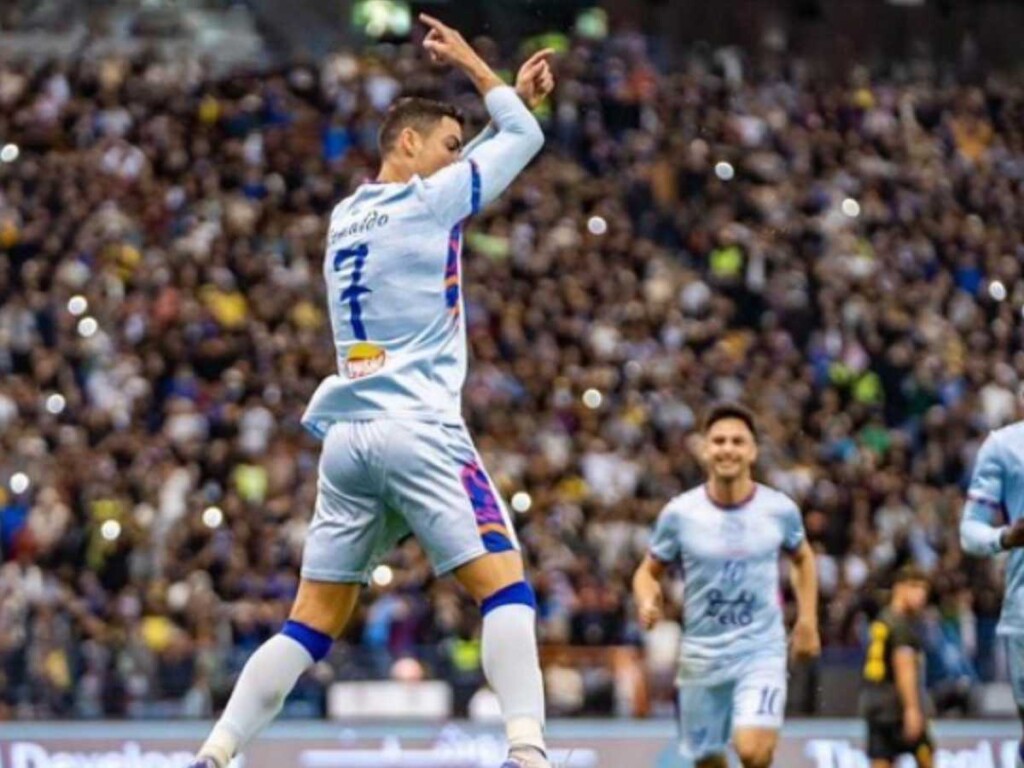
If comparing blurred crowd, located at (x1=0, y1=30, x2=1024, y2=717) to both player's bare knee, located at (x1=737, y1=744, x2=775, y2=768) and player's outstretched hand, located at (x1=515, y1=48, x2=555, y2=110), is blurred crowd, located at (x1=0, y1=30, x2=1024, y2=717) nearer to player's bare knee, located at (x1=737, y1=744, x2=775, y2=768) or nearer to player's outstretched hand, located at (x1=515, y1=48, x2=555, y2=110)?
player's bare knee, located at (x1=737, y1=744, x2=775, y2=768)

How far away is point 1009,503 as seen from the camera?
1253 cm

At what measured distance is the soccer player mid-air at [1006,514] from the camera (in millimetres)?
12211

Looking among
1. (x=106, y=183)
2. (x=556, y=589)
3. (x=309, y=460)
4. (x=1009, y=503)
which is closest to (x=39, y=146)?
(x=106, y=183)

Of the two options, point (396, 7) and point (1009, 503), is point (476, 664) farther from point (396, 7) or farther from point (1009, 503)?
point (396, 7)

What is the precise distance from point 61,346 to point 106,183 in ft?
13.4

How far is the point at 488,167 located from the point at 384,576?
1579cm

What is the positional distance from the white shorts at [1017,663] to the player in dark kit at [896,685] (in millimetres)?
6974

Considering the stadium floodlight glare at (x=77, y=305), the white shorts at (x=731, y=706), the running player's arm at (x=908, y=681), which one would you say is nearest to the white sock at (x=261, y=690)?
the white shorts at (x=731, y=706)

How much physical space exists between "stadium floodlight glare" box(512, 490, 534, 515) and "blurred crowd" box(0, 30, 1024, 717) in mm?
50

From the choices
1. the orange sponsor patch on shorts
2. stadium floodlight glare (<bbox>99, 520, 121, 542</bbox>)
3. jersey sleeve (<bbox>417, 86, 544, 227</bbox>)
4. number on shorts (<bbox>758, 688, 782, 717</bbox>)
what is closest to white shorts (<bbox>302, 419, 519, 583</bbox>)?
the orange sponsor patch on shorts

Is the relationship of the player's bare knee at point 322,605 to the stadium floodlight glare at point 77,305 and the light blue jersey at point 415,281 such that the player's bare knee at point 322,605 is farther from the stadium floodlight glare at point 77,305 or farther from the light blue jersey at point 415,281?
the stadium floodlight glare at point 77,305

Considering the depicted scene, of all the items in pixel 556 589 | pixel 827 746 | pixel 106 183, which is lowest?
pixel 827 746

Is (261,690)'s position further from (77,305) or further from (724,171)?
(724,171)

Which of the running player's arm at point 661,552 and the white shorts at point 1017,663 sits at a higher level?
the running player's arm at point 661,552
